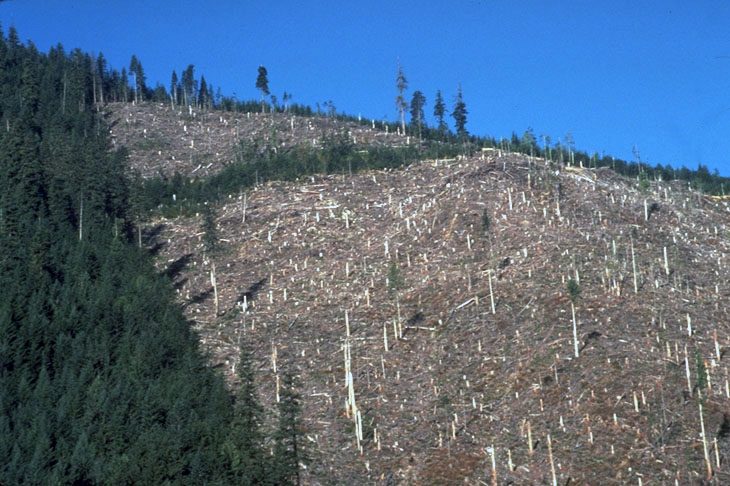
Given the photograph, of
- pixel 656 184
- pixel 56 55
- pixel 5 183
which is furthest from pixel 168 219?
pixel 56 55

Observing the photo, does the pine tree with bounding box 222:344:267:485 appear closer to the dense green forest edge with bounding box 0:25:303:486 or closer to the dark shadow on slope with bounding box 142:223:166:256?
the dense green forest edge with bounding box 0:25:303:486

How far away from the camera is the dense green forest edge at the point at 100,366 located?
43.5 m

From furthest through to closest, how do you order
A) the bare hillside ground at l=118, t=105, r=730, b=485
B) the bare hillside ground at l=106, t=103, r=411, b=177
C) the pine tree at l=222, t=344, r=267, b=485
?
the bare hillside ground at l=106, t=103, r=411, b=177 < the bare hillside ground at l=118, t=105, r=730, b=485 < the pine tree at l=222, t=344, r=267, b=485

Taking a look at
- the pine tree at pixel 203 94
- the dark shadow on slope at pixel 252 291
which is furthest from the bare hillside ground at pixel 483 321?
the pine tree at pixel 203 94

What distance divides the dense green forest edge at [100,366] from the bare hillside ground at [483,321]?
10.9 ft

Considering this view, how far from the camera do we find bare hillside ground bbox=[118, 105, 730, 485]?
43.2 m

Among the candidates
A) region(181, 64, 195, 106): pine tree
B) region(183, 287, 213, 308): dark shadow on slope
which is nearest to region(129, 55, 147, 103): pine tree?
region(181, 64, 195, 106): pine tree

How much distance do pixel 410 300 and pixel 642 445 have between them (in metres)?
22.7

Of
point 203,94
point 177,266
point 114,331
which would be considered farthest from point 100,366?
point 203,94

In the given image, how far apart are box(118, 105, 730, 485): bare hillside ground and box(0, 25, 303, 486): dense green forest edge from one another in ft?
10.9

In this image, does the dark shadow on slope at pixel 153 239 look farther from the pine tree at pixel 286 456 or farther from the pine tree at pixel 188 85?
the pine tree at pixel 188 85

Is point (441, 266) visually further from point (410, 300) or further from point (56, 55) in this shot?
point (56, 55)

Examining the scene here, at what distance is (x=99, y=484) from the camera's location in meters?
42.7

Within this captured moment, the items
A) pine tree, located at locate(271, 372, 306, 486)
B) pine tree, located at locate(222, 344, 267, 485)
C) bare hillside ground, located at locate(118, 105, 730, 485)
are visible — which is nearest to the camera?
pine tree, located at locate(271, 372, 306, 486)
